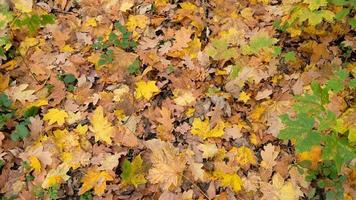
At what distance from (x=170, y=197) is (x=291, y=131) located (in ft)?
3.46

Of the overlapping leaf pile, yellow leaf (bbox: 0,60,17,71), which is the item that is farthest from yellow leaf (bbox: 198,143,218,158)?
yellow leaf (bbox: 0,60,17,71)

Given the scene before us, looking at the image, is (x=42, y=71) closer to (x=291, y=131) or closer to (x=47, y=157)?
(x=47, y=157)

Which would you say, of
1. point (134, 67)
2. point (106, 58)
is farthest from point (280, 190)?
point (106, 58)

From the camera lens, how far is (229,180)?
9.96 ft

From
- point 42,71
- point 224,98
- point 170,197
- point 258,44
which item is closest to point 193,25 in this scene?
point 258,44

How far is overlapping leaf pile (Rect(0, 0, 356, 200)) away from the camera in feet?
9.77

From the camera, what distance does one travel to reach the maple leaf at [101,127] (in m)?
3.30

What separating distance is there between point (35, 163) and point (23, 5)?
6.93 ft

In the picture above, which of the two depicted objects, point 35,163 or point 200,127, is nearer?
point 35,163

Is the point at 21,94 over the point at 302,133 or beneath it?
beneath

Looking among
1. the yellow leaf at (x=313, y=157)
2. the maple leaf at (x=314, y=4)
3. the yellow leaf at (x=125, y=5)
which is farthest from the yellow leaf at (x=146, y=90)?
the maple leaf at (x=314, y=4)

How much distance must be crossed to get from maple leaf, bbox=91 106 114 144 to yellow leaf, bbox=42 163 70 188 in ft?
1.21

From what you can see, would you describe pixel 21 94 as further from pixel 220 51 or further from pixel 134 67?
pixel 220 51

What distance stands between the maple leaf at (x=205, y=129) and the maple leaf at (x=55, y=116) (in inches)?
45.0
